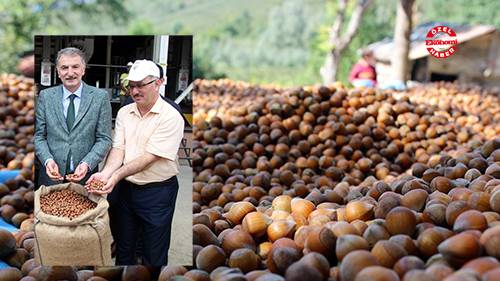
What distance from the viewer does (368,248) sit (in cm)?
147

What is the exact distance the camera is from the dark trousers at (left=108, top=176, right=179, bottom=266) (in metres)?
1.64

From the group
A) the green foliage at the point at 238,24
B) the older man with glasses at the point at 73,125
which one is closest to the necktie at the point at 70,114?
the older man with glasses at the point at 73,125

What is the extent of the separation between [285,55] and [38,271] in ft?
110

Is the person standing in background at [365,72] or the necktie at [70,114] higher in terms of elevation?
the person standing in background at [365,72]

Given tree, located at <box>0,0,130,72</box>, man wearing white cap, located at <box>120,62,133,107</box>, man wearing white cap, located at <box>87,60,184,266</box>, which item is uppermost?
tree, located at <box>0,0,130,72</box>

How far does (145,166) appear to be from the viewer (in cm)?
162

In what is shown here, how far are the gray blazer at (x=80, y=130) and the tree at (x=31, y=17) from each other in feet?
51.7

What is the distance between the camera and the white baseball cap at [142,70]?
1630 mm

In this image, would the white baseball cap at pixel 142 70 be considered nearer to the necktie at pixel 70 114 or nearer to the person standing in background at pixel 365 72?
the necktie at pixel 70 114

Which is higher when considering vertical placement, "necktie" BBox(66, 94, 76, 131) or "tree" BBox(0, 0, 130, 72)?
"tree" BBox(0, 0, 130, 72)

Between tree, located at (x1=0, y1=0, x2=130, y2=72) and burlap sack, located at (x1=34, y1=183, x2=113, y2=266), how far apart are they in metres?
15.9

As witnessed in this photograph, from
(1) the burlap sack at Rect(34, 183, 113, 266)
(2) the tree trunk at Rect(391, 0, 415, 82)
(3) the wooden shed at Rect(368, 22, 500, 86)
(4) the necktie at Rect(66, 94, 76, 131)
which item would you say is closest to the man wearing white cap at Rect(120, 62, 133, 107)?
(4) the necktie at Rect(66, 94, 76, 131)

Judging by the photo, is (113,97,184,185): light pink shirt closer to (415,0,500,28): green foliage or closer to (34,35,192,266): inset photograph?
(34,35,192,266): inset photograph

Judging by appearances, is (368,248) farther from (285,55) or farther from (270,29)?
A: (270,29)
